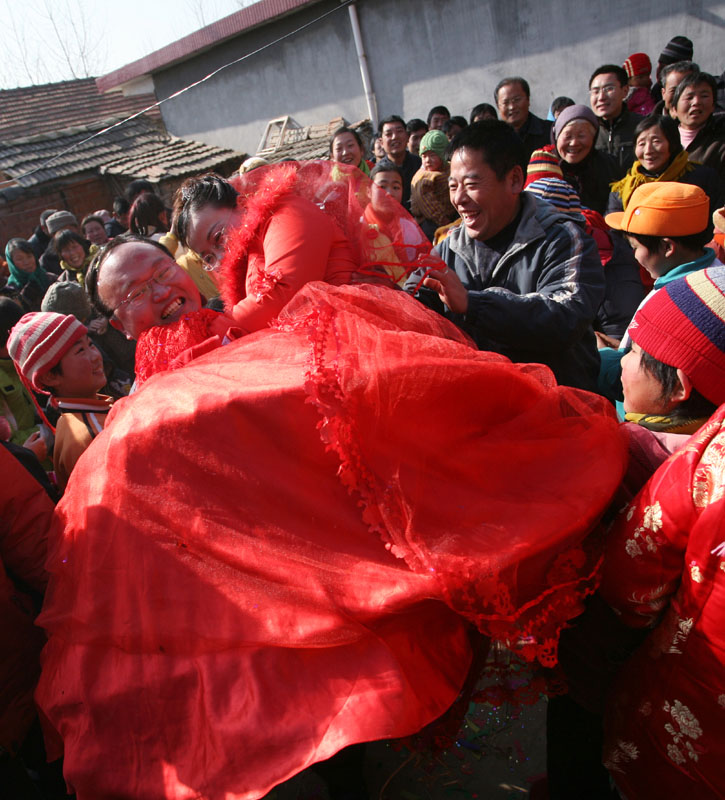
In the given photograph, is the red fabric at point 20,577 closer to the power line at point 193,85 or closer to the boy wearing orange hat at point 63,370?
the boy wearing orange hat at point 63,370

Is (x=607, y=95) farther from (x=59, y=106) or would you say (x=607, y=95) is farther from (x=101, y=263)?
(x=59, y=106)

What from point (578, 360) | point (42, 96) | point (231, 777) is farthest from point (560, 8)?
point (42, 96)

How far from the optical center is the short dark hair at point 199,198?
2.21m

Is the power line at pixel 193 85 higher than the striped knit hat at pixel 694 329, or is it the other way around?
the power line at pixel 193 85

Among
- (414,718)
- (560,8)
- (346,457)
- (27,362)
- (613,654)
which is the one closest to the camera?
(414,718)

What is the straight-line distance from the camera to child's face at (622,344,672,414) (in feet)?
5.09

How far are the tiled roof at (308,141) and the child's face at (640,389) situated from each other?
933cm

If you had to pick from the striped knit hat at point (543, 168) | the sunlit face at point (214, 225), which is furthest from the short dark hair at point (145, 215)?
the sunlit face at point (214, 225)

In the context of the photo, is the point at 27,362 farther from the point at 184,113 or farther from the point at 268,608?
the point at 184,113

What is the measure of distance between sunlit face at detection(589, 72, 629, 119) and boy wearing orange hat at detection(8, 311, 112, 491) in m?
4.71

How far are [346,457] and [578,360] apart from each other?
1357mm

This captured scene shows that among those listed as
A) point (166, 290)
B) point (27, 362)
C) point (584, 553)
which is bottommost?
point (584, 553)

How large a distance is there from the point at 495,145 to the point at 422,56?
8.68 m

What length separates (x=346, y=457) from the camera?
142 cm
